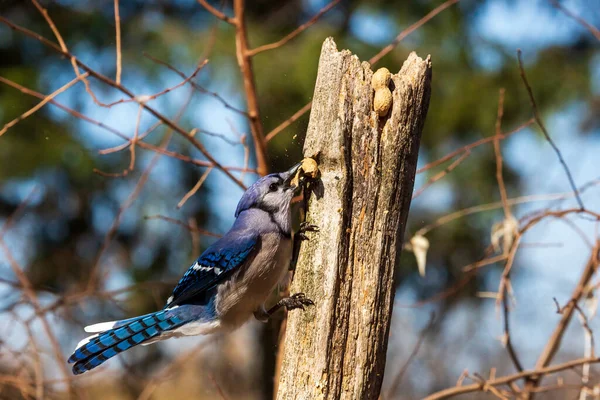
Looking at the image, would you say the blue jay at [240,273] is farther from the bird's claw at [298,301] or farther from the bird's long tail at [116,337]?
the bird's claw at [298,301]

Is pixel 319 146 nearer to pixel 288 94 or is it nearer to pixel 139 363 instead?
pixel 288 94

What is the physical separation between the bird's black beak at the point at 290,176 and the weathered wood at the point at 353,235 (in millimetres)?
154

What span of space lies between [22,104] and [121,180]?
104 centimetres

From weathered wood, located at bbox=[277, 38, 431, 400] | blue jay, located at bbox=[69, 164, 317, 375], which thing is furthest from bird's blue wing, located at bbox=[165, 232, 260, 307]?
weathered wood, located at bbox=[277, 38, 431, 400]

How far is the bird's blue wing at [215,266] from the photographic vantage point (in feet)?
7.45

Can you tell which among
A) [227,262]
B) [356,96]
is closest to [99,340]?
[227,262]

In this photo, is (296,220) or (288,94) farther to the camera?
(288,94)

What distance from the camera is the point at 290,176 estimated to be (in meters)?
2.14

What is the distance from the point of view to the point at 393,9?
19.8 ft

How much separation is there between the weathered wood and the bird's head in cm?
31

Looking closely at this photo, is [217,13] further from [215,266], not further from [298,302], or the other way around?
[298,302]

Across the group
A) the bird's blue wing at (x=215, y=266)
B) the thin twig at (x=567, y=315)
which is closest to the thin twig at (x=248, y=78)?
the bird's blue wing at (x=215, y=266)

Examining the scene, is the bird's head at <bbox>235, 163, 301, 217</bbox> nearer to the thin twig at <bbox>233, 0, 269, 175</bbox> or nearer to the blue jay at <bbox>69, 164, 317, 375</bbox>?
the blue jay at <bbox>69, 164, 317, 375</bbox>

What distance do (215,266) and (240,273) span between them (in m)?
0.09
